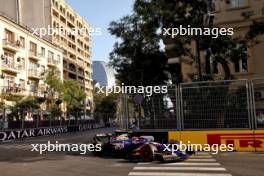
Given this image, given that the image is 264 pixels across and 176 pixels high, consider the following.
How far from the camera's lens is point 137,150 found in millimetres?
13703

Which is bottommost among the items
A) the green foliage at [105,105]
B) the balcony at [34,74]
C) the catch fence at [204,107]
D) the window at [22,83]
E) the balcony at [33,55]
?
the catch fence at [204,107]

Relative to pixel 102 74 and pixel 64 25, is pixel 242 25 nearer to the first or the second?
pixel 64 25

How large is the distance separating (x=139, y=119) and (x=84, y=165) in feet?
16.4

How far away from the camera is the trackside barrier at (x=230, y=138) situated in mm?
15359

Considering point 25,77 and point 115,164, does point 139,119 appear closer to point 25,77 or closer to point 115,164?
point 115,164

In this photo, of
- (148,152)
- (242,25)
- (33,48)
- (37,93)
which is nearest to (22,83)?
(37,93)

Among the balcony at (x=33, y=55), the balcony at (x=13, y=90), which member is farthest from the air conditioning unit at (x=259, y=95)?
the balcony at (x=33, y=55)

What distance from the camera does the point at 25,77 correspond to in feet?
191

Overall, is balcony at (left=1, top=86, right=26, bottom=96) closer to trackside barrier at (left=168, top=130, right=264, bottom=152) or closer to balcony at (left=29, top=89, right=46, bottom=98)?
balcony at (left=29, top=89, right=46, bottom=98)

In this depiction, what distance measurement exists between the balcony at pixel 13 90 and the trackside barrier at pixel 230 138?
39.2 m

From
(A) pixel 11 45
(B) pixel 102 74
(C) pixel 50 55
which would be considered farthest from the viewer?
(B) pixel 102 74

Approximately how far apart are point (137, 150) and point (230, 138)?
164 inches

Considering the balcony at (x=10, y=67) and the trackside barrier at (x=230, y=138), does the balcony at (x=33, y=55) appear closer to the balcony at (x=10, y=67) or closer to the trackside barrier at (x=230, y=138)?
the balcony at (x=10, y=67)

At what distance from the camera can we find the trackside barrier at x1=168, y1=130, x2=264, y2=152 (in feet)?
50.4
